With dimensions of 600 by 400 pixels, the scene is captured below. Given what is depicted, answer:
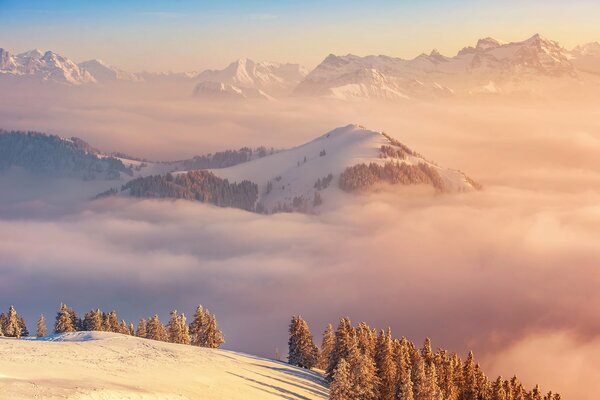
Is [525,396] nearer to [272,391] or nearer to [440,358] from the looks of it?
[440,358]

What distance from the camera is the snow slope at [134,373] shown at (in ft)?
239

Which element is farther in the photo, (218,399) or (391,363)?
(391,363)

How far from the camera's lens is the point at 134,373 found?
284 feet

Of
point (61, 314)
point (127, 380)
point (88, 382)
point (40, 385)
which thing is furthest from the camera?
point (61, 314)

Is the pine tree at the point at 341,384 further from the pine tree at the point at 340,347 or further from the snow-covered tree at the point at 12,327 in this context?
the snow-covered tree at the point at 12,327

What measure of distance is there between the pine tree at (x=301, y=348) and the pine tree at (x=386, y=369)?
26.2 m

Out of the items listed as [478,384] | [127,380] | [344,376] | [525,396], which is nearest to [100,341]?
[127,380]

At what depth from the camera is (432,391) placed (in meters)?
95.2

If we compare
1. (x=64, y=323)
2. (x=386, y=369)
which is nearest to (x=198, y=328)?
(x=64, y=323)

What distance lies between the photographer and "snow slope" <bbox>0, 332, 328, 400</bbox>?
72.8 meters

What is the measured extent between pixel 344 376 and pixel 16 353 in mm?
38314

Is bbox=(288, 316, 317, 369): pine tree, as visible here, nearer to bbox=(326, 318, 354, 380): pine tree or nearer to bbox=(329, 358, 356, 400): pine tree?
bbox=(326, 318, 354, 380): pine tree

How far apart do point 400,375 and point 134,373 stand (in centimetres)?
3410

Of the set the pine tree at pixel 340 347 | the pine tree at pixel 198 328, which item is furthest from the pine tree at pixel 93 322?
the pine tree at pixel 340 347
